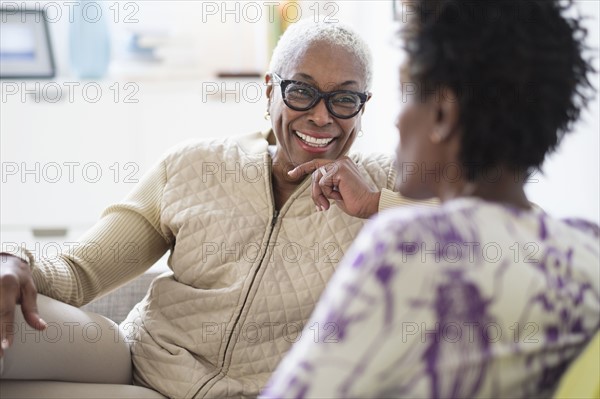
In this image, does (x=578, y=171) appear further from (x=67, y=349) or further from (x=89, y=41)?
(x=89, y=41)

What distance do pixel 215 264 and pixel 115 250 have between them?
0.24 metres

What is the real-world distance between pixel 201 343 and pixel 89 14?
2.45m

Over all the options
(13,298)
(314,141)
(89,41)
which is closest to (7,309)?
(13,298)

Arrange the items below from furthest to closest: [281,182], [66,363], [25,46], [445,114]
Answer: [25,46] → [281,182] → [66,363] → [445,114]

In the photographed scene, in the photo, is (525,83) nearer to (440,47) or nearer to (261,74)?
(440,47)

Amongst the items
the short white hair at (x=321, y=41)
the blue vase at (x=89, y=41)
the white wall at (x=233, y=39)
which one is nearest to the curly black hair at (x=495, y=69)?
the short white hair at (x=321, y=41)

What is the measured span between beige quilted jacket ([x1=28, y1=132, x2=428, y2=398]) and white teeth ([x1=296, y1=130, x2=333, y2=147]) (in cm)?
8

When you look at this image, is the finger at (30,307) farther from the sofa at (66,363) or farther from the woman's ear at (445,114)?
the woman's ear at (445,114)

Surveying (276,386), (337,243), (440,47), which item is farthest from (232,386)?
(440,47)

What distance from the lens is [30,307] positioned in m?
1.49

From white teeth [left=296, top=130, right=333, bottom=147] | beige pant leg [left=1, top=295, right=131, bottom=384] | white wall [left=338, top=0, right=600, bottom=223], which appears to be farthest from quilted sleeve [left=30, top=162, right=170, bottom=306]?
white wall [left=338, top=0, right=600, bottom=223]

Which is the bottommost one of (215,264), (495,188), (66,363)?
(66,363)

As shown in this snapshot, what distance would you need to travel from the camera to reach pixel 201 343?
170cm

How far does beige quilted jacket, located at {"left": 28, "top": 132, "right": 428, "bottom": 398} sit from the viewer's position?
1.68 meters
